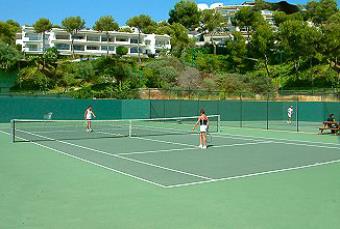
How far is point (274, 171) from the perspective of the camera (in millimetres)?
12008

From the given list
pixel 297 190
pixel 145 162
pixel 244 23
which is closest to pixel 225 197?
pixel 297 190

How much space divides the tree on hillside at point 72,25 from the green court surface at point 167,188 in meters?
80.9

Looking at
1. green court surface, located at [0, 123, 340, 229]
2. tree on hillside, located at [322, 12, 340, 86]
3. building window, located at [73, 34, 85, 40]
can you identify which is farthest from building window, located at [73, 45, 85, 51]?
green court surface, located at [0, 123, 340, 229]

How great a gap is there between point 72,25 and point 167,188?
88.8 m

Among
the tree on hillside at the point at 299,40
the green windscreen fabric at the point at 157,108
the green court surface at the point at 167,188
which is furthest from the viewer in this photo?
the tree on hillside at the point at 299,40

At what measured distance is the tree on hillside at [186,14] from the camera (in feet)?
330

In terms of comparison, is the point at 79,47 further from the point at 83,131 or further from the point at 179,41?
the point at 83,131

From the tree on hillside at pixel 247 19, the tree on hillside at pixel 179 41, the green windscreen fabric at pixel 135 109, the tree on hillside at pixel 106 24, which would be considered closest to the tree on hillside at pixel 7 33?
the tree on hillside at pixel 106 24

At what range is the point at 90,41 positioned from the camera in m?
95.5

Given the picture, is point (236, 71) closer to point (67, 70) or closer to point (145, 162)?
point (67, 70)

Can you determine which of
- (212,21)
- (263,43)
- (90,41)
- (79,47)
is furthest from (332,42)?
(79,47)

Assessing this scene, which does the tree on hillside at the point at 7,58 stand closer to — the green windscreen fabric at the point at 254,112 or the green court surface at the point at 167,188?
the green windscreen fabric at the point at 254,112

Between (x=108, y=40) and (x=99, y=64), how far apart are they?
3510 cm

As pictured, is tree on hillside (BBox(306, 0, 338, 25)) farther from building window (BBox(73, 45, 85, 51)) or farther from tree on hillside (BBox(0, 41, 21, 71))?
tree on hillside (BBox(0, 41, 21, 71))
